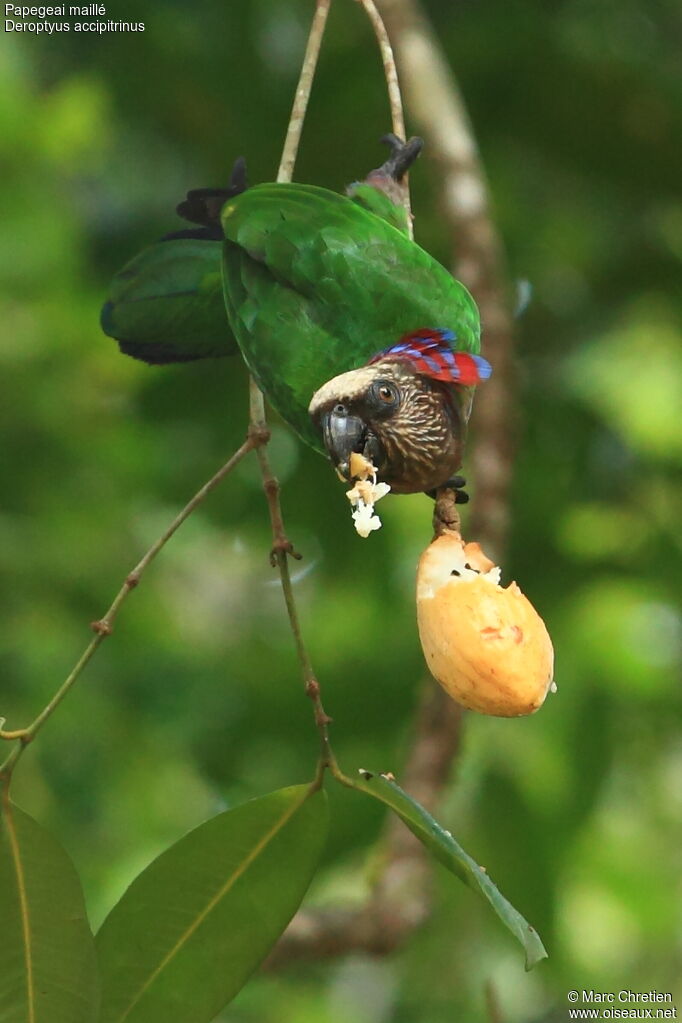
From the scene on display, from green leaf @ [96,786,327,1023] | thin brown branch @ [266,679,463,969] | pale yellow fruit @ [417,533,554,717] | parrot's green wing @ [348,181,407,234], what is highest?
parrot's green wing @ [348,181,407,234]

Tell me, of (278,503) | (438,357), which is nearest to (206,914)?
(278,503)

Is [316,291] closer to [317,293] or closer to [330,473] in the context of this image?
[317,293]

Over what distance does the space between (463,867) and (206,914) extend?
1.27 feet

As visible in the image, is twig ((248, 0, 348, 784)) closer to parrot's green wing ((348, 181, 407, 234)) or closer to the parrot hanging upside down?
the parrot hanging upside down

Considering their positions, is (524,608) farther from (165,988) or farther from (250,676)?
(250,676)

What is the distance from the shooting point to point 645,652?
3660 millimetres

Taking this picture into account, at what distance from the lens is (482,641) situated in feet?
5.76

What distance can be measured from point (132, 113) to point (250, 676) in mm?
1661

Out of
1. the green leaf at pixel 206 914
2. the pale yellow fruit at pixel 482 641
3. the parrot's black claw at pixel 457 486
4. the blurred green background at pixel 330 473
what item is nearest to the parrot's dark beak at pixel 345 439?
the parrot's black claw at pixel 457 486

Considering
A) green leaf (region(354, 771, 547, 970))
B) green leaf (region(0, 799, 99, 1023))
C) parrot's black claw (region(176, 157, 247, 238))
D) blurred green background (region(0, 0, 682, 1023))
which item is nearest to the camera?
green leaf (region(354, 771, 547, 970))

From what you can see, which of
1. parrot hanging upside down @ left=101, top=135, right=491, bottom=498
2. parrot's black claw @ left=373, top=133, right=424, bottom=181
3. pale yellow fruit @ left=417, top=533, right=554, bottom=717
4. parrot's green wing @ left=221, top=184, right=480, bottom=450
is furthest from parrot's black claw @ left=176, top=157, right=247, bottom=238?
pale yellow fruit @ left=417, top=533, right=554, bottom=717

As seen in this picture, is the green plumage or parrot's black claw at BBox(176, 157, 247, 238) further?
parrot's black claw at BBox(176, 157, 247, 238)

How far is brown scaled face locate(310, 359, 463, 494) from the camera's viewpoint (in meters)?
2.19

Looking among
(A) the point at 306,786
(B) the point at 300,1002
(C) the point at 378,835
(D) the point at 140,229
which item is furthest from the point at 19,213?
(B) the point at 300,1002
